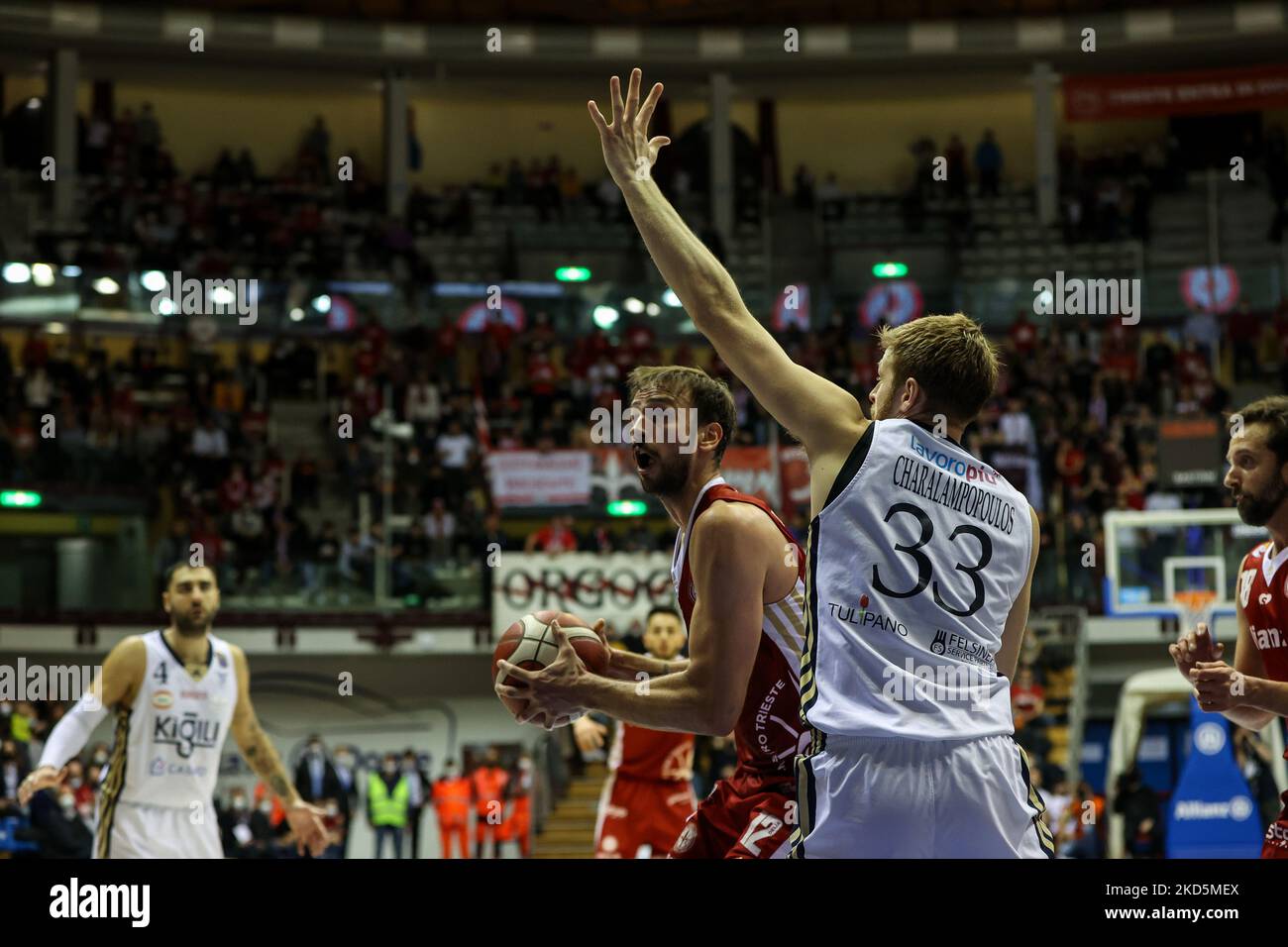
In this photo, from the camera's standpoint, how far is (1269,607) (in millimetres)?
5629

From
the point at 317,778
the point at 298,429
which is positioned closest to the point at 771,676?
the point at 317,778

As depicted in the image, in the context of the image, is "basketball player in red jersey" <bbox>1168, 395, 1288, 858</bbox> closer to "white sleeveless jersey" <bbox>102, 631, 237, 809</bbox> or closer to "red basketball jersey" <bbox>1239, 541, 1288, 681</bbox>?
"red basketball jersey" <bbox>1239, 541, 1288, 681</bbox>

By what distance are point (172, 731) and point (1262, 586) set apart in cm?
531

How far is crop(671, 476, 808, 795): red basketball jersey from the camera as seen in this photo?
459cm

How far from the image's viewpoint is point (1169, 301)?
78.9 ft

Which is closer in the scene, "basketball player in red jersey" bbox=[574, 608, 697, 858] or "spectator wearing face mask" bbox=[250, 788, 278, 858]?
"basketball player in red jersey" bbox=[574, 608, 697, 858]

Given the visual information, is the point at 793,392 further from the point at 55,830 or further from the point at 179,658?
the point at 55,830

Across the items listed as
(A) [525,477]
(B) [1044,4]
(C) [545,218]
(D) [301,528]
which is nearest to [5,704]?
(D) [301,528]

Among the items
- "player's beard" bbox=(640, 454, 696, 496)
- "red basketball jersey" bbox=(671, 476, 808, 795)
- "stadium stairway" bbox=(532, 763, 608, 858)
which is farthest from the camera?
"stadium stairway" bbox=(532, 763, 608, 858)

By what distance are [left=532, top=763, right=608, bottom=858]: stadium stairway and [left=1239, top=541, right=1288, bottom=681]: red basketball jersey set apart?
14.2m

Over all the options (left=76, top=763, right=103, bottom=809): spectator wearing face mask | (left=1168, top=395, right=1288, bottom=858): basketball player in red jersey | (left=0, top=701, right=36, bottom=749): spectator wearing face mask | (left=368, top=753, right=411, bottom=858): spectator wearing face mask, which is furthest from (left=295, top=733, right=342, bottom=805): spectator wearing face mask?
(left=1168, top=395, right=1288, bottom=858): basketball player in red jersey

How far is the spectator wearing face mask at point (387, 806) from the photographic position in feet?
61.7
